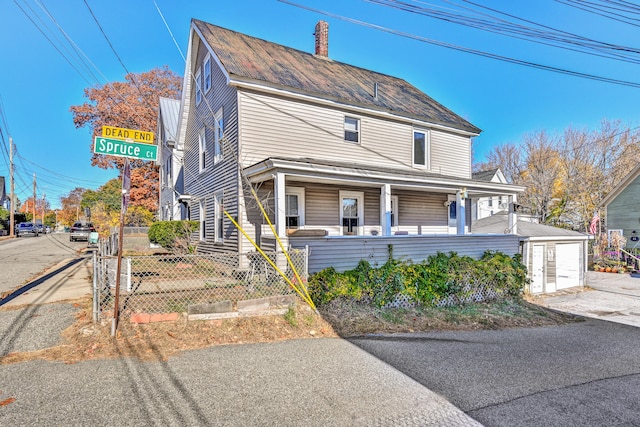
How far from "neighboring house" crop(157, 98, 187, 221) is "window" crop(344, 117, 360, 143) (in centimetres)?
875

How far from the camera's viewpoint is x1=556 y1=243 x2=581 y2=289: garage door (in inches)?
519

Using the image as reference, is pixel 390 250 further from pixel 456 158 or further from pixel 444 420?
pixel 456 158

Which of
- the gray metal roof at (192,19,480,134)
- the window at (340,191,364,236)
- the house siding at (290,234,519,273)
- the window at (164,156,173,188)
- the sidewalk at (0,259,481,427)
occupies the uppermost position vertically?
the gray metal roof at (192,19,480,134)

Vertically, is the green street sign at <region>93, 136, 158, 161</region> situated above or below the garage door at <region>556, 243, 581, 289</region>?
above

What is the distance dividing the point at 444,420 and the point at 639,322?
807cm

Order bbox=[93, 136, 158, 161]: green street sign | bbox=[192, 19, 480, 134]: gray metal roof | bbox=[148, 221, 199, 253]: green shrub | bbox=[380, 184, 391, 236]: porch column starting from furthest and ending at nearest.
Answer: bbox=[148, 221, 199, 253]: green shrub
bbox=[192, 19, 480, 134]: gray metal roof
bbox=[380, 184, 391, 236]: porch column
bbox=[93, 136, 158, 161]: green street sign

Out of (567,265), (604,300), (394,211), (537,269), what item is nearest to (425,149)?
(394,211)

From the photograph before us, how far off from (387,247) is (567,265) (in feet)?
29.9

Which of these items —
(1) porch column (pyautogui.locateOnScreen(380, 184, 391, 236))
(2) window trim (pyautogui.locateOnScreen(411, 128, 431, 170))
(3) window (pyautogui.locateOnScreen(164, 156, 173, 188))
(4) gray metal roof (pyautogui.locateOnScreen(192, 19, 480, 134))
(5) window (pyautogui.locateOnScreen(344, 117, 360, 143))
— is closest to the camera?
(1) porch column (pyautogui.locateOnScreen(380, 184, 391, 236))

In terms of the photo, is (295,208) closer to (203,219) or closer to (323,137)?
(323,137)

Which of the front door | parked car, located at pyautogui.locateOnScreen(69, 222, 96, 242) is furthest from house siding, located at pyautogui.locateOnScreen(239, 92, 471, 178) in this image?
parked car, located at pyautogui.locateOnScreen(69, 222, 96, 242)

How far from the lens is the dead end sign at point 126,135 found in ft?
16.6

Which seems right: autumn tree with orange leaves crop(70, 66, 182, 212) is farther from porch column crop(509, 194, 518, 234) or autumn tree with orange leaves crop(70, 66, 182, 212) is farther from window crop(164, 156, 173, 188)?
porch column crop(509, 194, 518, 234)

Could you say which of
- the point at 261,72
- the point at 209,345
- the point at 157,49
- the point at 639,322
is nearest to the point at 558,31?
the point at 639,322
